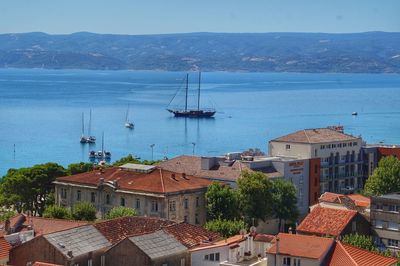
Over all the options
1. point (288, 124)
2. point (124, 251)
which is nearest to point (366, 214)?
point (124, 251)

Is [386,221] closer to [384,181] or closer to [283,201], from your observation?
[283,201]

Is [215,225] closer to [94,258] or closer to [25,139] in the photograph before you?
[94,258]

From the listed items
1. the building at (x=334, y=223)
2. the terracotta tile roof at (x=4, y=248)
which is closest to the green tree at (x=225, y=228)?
the building at (x=334, y=223)

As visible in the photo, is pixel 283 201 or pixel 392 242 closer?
pixel 392 242

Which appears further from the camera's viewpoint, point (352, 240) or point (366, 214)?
point (366, 214)

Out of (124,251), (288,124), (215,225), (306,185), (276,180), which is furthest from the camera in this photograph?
(288,124)

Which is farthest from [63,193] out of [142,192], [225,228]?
[225,228]

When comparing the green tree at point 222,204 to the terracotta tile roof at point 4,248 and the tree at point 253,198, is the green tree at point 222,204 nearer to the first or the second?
the tree at point 253,198
